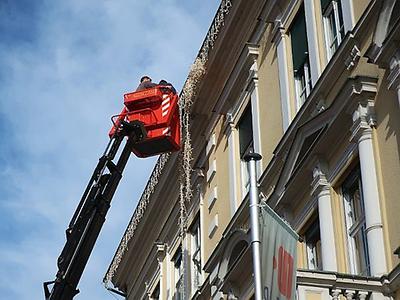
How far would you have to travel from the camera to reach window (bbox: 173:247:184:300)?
2319 cm

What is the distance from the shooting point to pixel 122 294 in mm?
28891

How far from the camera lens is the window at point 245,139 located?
1930 cm

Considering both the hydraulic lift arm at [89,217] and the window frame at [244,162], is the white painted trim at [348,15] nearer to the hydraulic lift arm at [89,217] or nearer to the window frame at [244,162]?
the window frame at [244,162]

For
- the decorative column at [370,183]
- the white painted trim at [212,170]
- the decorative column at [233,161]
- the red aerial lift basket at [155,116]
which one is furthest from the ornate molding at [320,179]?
the red aerial lift basket at [155,116]

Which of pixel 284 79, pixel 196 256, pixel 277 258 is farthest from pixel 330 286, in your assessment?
pixel 196 256

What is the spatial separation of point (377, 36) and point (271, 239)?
11.5 feet

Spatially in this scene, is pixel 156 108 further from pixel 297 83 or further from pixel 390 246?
pixel 390 246

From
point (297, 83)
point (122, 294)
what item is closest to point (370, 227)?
point (297, 83)

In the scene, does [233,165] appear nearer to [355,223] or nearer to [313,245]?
[313,245]

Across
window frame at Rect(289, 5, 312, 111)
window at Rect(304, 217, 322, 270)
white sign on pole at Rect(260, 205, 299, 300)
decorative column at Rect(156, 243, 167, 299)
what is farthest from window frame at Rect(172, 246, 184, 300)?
white sign on pole at Rect(260, 205, 299, 300)

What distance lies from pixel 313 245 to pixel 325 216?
40.5 inches

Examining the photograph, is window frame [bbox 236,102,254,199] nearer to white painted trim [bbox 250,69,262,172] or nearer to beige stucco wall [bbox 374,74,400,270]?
white painted trim [bbox 250,69,262,172]

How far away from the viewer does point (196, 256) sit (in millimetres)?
22094

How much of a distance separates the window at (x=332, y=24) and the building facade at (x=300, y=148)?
25 millimetres
